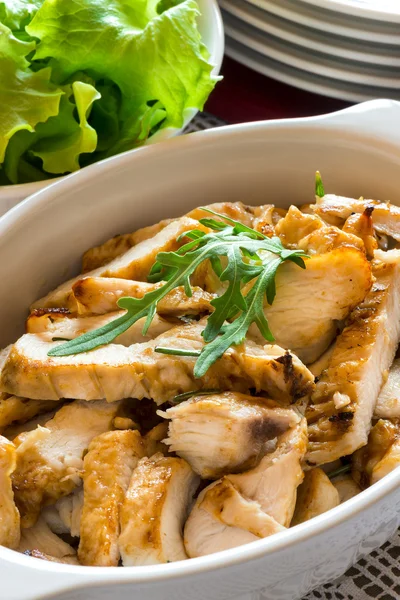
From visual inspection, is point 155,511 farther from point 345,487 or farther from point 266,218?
point 266,218

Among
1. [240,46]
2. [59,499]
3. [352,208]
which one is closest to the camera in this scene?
[59,499]

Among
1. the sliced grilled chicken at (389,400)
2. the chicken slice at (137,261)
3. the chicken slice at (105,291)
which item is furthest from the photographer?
the chicken slice at (137,261)

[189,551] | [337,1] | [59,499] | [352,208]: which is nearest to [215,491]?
[189,551]

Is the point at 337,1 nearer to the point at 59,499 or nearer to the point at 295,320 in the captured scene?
the point at 295,320

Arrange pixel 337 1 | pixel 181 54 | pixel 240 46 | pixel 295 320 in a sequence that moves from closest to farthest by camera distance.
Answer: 1. pixel 295 320
2. pixel 181 54
3. pixel 337 1
4. pixel 240 46

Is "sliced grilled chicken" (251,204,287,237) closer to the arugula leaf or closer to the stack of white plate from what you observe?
the arugula leaf

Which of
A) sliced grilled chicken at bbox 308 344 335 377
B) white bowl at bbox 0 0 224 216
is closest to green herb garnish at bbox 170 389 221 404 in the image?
sliced grilled chicken at bbox 308 344 335 377

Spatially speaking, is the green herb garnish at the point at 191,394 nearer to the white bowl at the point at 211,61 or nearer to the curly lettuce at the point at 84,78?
the white bowl at the point at 211,61

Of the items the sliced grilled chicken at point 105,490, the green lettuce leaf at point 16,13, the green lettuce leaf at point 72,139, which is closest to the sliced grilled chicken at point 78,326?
the sliced grilled chicken at point 105,490
